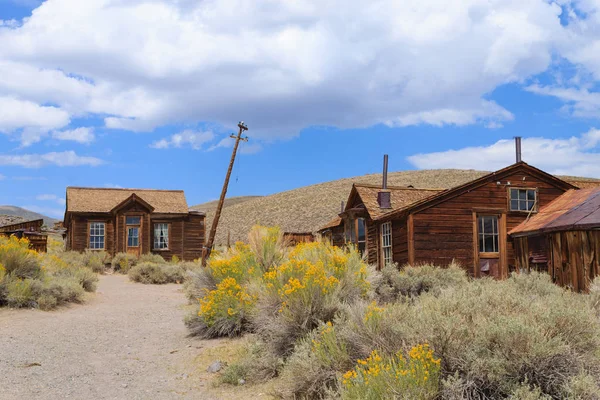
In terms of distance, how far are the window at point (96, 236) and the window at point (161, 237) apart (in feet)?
8.50

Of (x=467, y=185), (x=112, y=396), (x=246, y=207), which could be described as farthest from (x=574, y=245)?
(x=246, y=207)

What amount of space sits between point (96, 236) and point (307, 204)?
4219 cm

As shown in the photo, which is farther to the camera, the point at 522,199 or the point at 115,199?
the point at 115,199

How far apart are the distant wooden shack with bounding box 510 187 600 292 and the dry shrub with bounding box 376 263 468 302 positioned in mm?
2664

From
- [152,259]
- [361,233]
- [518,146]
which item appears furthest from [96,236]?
[518,146]

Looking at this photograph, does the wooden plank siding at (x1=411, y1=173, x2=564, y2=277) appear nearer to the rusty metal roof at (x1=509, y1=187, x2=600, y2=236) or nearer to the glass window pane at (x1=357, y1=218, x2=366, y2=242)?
the rusty metal roof at (x1=509, y1=187, x2=600, y2=236)

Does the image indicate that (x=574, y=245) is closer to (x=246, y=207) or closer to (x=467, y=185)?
(x=467, y=185)

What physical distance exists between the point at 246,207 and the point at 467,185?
6154 cm

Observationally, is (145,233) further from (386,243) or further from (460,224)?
(460,224)

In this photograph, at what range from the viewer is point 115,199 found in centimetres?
2939

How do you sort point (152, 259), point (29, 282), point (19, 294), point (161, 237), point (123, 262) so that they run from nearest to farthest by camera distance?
point (19, 294) < point (29, 282) < point (123, 262) < point (152, 259) < point (161, 237)

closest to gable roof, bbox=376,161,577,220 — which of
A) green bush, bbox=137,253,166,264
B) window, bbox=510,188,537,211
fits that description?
window, bbox=510,188,537,211

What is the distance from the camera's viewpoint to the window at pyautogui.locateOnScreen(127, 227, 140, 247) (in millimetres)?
27766

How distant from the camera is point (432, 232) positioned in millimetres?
16703
